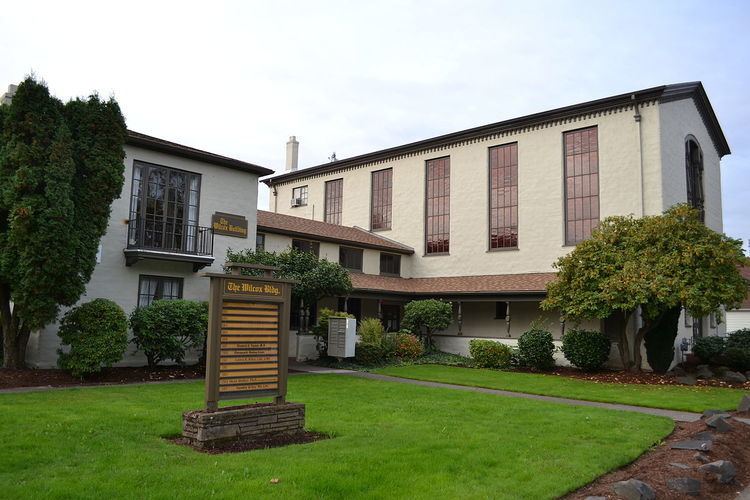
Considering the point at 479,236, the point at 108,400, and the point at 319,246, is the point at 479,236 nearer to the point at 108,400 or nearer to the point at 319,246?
the point at 319,246

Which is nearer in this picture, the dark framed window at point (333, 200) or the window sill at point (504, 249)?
the window sill at point (504, 249)

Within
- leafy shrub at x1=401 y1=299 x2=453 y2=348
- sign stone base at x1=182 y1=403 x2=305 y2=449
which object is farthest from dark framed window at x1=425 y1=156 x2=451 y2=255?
sign stone base at x1=182 y1=403 x2=305 y2=449

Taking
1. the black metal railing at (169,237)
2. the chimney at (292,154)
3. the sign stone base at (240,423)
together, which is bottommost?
the sign stone base at (240,423)

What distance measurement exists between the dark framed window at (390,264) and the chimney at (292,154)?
12.1 meters

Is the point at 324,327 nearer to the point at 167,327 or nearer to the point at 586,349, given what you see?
the point at 167,327

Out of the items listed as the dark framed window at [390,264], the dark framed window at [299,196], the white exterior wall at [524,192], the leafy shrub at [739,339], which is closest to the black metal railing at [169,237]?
the dark framed window at [390,264]

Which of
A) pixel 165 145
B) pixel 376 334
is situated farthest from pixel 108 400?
pixel 376 334

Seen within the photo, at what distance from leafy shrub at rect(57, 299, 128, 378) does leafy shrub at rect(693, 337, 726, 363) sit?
2201 cm

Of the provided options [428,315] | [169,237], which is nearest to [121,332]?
[169,237]

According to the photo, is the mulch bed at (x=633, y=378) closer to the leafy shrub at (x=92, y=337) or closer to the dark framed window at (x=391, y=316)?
the dark framed window at (x=391, y=316)

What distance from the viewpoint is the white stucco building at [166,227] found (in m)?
17.3

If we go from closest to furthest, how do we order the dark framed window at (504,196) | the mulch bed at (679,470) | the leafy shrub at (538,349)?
the mulch bed at (679,470)
the leafy shrub at (538,349)
the dark framed window at (504,196)

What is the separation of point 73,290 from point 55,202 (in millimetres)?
2187

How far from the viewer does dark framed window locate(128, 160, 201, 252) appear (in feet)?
59.2
